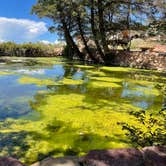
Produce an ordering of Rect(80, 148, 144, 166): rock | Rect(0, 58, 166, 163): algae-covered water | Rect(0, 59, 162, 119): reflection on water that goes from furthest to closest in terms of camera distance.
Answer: Rect(0, 59, 162, 119): reflection on water, Rect(0, 58, 166, 163): algae-covered water, Rect(80, 148, 144, 166): rock

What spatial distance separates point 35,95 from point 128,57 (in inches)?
552

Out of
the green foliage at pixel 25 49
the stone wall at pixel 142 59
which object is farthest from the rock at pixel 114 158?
the green foliage at pixel 25 49

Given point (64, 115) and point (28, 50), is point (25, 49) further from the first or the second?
point (64, 115)

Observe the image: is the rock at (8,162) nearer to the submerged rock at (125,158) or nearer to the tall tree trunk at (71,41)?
the submerged rock at (125,158)

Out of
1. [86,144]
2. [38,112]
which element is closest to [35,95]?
[38,112]

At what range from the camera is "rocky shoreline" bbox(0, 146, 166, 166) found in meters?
2.40

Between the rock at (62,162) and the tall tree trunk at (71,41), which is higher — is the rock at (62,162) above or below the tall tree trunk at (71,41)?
below

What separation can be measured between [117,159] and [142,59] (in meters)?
17.8

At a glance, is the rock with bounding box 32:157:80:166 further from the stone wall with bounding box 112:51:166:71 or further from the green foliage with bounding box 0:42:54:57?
the green foliage with bounding box 0:42:54:57

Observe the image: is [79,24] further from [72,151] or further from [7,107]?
[72,151]

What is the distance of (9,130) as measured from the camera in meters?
4.61

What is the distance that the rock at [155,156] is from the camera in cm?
247

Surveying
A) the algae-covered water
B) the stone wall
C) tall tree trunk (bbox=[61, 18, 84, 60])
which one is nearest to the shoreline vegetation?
tall tree trunk (bbox=[61, 18, 84, 60])

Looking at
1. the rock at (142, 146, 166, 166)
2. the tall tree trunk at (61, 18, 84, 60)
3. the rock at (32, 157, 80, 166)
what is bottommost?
the rock at (32, 157, 80, 166)
